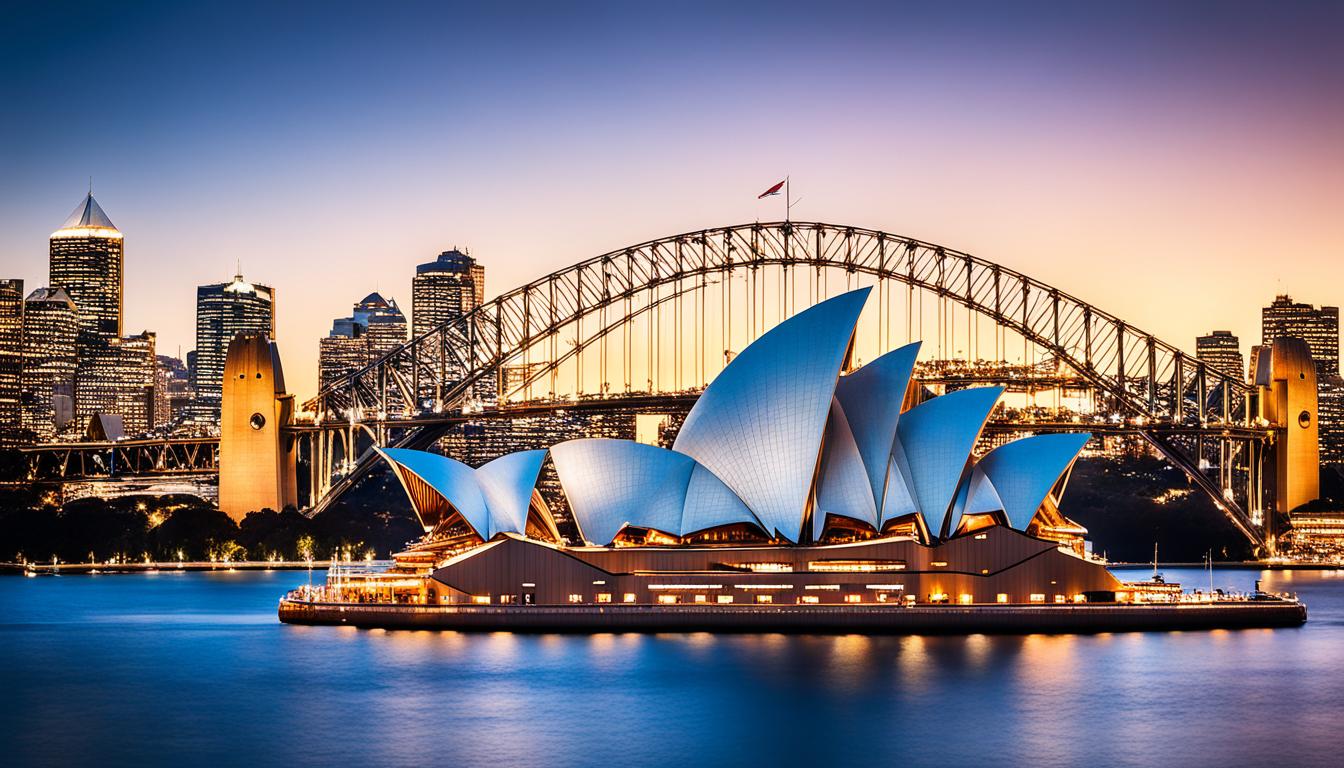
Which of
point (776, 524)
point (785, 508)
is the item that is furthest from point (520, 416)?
point (785, 508)

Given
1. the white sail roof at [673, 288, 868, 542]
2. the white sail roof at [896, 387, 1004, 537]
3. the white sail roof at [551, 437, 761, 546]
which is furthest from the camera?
the white sail roof at [551, 437, 761, 546]

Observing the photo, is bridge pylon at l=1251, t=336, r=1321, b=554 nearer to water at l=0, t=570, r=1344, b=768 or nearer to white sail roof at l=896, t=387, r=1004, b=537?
water at l=0, t=570, r=1344, b=768

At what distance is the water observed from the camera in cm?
4347

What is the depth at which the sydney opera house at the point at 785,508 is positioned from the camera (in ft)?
216

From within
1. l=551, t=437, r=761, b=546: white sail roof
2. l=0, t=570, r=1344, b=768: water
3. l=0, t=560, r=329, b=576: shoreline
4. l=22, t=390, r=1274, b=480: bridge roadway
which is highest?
l=22, t=390, r=1274, b=480: bridge roadway

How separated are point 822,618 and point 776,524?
164 inches

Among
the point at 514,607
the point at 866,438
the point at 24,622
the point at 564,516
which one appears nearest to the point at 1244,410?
the point at 564,516

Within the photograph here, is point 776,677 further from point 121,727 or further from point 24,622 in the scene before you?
point 24,622

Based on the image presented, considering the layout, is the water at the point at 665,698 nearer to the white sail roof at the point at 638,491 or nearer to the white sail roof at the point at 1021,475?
the white sail roof at the point at 638,491

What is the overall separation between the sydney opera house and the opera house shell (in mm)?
74

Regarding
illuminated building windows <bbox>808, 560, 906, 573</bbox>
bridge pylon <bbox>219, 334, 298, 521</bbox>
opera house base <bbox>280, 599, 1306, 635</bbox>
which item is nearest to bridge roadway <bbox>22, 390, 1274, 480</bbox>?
bridge pylon <bbox>219, 334, 298, 521</bbox>

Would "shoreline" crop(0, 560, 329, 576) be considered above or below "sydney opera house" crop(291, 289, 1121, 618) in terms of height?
below

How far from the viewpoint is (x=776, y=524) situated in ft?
219

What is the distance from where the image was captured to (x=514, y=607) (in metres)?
65.4
